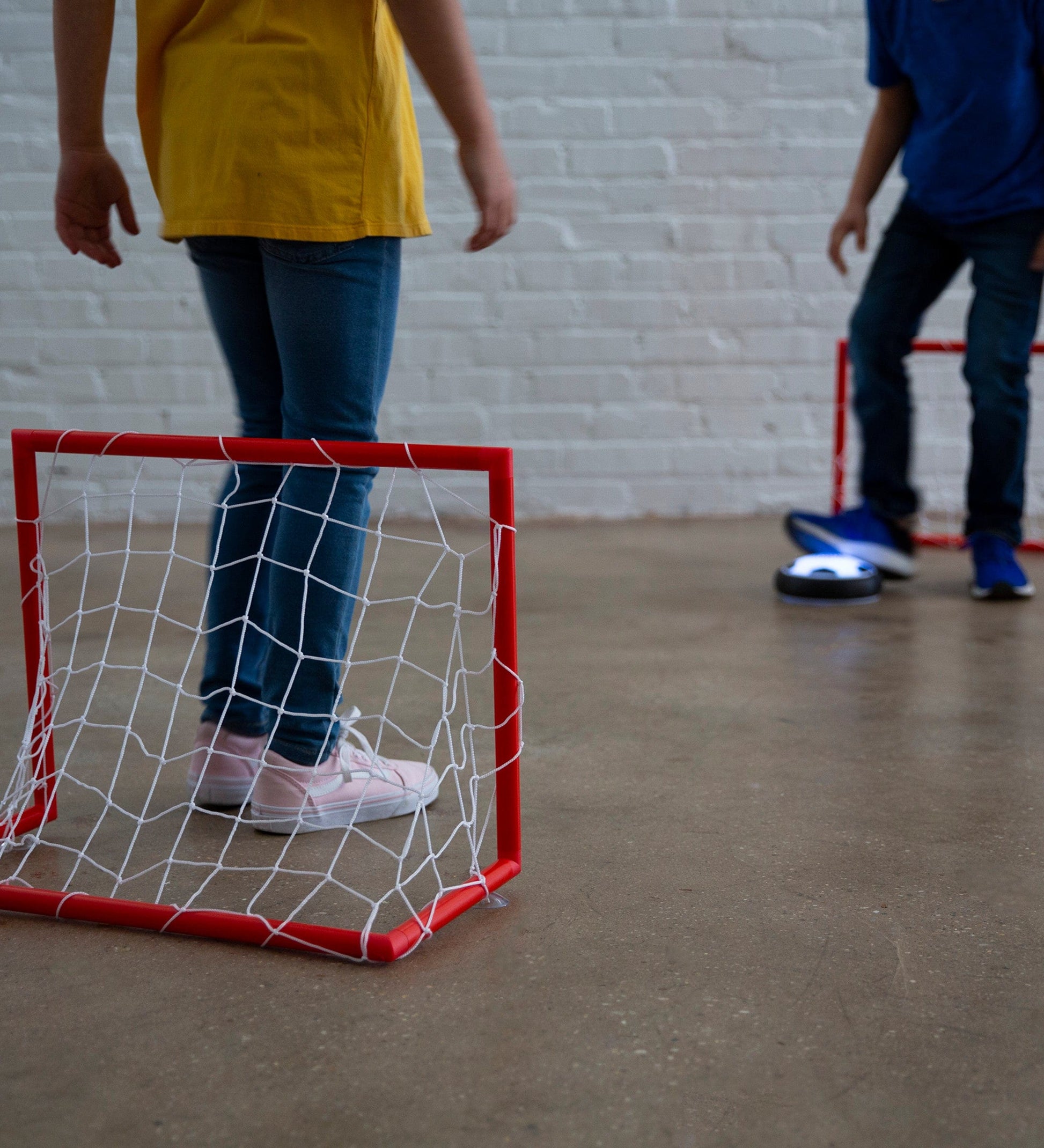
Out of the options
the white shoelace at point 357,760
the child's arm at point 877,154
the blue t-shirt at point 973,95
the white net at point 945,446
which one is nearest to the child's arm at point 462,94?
Result: the white shoelace at point 357,760

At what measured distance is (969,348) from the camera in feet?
7.68

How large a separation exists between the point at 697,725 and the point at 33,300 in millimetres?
2407

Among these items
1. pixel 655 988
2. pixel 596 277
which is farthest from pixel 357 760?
pixel 596 277

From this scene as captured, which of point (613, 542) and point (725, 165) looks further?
point (725, 165)

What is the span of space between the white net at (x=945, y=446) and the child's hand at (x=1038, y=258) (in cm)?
110

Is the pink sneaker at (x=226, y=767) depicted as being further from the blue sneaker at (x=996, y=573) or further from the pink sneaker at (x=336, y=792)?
the blue sneaker at (x=996, y=573)

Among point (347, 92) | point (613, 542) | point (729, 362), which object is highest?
point (347, 92)

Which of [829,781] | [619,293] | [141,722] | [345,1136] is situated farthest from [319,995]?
[619,293]

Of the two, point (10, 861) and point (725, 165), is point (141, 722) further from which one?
point (725, 165)

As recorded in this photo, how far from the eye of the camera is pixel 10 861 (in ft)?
3.84

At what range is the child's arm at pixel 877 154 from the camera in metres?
2.40

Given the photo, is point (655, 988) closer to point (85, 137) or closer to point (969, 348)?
point (85, 137)

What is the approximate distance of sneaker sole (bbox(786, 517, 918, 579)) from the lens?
248cm

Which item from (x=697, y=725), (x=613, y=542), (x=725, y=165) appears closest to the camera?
(x=697, y=725)
